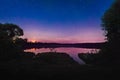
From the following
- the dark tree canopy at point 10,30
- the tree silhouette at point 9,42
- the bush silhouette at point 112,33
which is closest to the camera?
the bush silhouette at point 112,33

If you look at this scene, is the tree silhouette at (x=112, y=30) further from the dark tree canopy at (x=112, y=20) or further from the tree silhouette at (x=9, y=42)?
the tree silhouette at (x=9, y=42)

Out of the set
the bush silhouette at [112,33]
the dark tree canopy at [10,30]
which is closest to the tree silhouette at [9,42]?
the dark tree canopy at [10,30]

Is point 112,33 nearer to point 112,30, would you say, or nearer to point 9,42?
point 112,30

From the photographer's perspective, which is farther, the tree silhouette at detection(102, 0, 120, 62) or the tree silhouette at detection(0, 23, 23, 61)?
the tree silhouette at detection(0, 23, 23, 61)

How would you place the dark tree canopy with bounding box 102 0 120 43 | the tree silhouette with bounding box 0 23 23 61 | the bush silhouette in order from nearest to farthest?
the bush silhouette < the tree silhouette with bounding box 0 23 23 61 < the dark tree canopy with bounding box 102 0 120 43

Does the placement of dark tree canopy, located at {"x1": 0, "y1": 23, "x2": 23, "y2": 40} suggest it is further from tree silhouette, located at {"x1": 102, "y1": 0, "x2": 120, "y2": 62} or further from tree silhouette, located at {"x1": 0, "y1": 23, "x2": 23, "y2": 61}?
tree silhouette, located at {"x1": 102, "y1": 0, "x2": 120, "y2": 62}

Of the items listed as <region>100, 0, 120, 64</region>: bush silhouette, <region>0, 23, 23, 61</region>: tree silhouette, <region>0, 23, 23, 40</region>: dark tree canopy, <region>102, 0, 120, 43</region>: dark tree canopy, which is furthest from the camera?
<region>0, 23, 23, 40</region>: dark tree canopy

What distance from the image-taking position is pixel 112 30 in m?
23.3

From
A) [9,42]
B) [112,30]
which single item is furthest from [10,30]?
[112,30]

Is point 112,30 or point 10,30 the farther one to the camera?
point 10,30

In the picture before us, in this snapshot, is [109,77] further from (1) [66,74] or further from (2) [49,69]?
(2) [49,69]

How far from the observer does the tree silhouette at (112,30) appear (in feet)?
56.3

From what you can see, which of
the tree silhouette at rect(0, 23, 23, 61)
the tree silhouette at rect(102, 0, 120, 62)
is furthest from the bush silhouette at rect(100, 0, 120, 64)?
the tree silhouette at rect(0, 23, 23, 61)

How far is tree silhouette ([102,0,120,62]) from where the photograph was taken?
17.2 m
